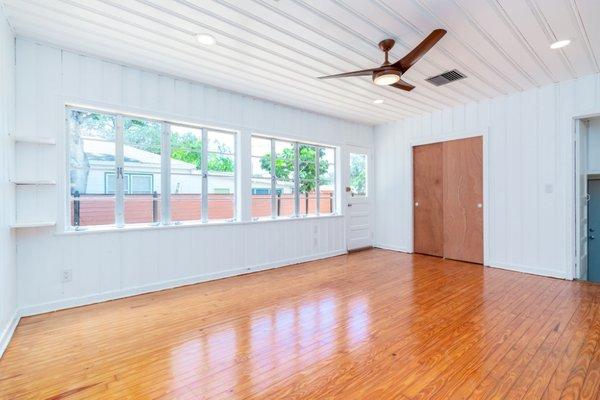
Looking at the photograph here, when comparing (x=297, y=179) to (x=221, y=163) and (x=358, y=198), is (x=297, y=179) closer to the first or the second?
(x=221, y=163)

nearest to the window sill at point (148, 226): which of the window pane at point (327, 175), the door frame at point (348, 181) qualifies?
the window pane at point (327, 175)

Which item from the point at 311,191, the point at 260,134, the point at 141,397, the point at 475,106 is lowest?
the point at 141,397

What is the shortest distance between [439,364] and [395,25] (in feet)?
9.06

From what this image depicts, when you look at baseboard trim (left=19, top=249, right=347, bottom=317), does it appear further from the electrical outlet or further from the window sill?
the window sill

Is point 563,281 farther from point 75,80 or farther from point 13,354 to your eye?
point 75,80

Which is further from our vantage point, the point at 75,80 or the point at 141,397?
the point at 75,80

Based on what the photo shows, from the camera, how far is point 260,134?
15.9 feet

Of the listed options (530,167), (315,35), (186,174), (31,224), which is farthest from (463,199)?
(31,224)

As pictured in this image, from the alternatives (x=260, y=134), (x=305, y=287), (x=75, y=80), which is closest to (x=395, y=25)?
(x=260, y=134)

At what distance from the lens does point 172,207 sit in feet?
13.1

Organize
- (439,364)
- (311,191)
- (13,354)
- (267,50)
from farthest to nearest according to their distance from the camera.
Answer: (311,191)
(267,50)
(13,354)
(439,364)

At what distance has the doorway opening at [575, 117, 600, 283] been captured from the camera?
162 inches

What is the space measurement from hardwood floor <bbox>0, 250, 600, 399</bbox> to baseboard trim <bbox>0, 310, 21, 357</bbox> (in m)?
0.05

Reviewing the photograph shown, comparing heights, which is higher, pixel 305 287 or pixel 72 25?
pixel 72 25
